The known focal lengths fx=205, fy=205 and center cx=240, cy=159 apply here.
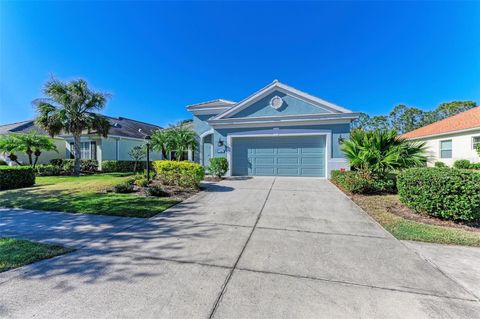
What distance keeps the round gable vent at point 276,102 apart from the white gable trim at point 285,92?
0.48m

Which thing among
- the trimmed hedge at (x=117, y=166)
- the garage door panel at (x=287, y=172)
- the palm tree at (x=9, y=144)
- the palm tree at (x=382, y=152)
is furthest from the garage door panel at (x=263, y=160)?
the palm tree at (x=9, y=144)

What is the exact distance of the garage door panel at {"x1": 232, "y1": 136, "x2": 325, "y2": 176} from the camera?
12023mm

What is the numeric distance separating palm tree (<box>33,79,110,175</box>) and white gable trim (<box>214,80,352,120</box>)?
929 cm

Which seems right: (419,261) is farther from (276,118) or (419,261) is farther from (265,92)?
(265,92)

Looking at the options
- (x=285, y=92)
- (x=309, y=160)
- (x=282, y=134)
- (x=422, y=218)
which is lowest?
(x=422, y=218)

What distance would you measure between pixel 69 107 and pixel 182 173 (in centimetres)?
1132

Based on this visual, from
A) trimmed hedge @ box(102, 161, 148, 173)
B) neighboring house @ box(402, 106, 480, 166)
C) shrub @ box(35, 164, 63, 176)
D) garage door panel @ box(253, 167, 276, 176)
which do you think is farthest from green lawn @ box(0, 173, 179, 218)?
neighboring house @ box(402, 106, 480, 166)

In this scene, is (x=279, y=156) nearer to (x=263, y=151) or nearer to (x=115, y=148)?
(x=263, y=151)

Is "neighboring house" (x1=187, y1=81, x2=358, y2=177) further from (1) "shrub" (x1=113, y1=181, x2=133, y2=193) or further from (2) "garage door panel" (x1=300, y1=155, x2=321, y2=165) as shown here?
(1) "shrub" (x1=113, y1=181, x2=133, y2=193)

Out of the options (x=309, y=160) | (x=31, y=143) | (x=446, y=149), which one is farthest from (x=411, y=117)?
(x=31, y=143)

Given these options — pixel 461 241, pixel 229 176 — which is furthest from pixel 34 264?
pixel 229 176

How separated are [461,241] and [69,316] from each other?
616 cm

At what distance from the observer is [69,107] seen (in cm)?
1388

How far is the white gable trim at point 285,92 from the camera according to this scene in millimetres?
11791
